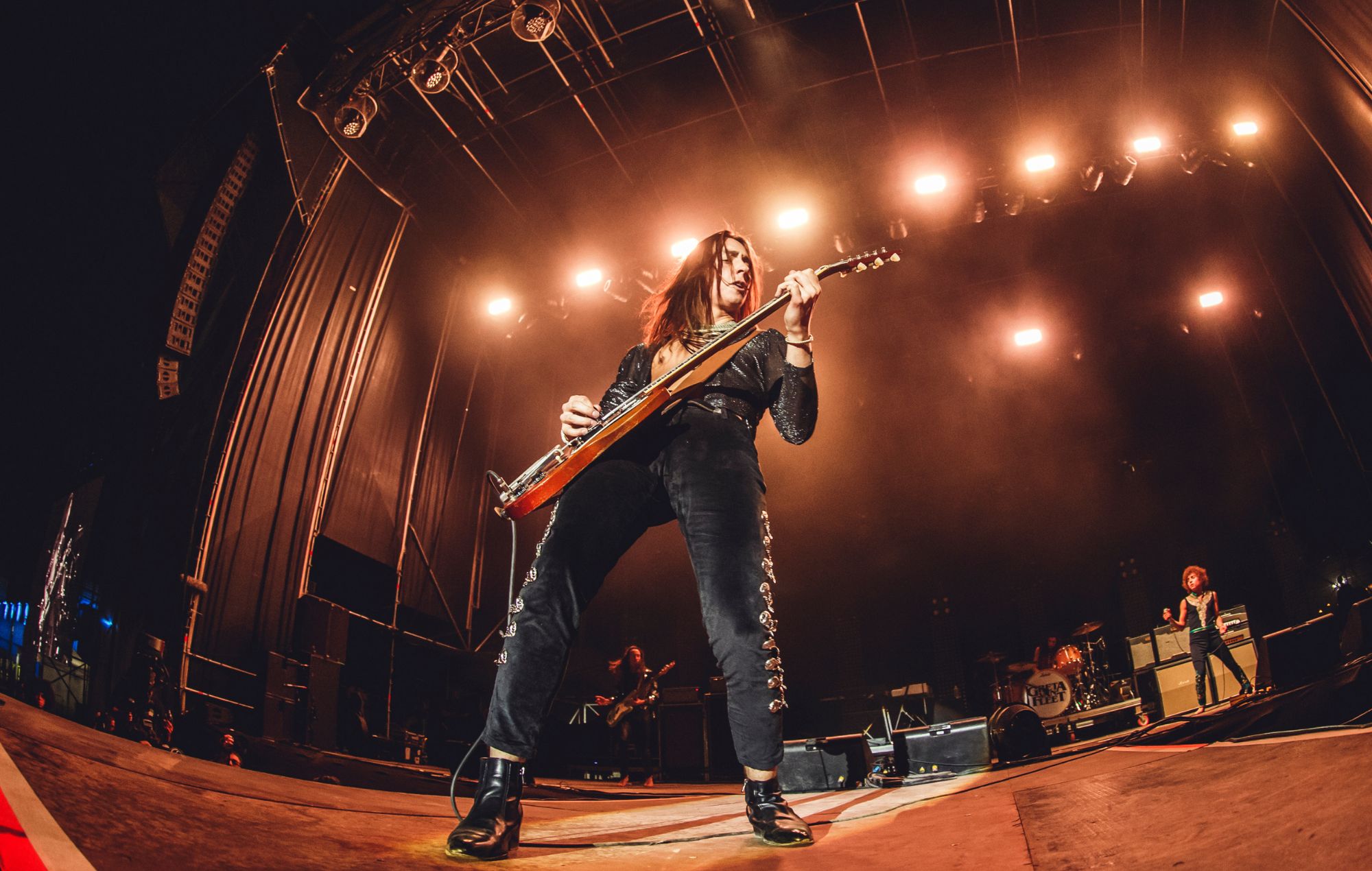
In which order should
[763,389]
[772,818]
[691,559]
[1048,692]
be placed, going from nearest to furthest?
[772,818] → [691,559] → [763,389] → [1048,692]

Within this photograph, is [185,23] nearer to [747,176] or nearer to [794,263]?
[747,176]

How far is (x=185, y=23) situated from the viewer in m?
4.88

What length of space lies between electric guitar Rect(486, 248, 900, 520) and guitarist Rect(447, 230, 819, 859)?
32 mm

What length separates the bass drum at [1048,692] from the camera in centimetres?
761

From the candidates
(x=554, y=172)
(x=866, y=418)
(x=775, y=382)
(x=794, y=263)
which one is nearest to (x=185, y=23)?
(x=554, y=172)

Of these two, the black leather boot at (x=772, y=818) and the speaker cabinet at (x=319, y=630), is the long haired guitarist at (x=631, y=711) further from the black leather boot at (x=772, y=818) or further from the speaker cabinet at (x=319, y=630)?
the black leather boot at (x=772, y=818)

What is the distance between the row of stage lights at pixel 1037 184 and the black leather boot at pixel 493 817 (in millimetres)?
6498

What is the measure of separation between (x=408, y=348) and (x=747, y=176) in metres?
4.85

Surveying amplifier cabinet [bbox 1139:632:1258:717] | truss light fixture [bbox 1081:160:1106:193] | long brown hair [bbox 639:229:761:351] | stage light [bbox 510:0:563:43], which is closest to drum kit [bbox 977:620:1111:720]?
amplifier cabinet [bbox 1139:632:1258:717]

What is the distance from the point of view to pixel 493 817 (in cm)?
134

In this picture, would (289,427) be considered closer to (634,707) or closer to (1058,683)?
(634,707)

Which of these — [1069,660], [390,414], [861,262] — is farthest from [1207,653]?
[390,414]

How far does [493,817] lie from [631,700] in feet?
Result: 20.9

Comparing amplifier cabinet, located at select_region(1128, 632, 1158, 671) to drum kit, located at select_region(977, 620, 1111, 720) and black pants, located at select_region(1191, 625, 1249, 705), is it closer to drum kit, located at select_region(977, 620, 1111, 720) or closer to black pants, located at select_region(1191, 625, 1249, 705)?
drum kit, located at select_region(977, 620, 1111, 720)
